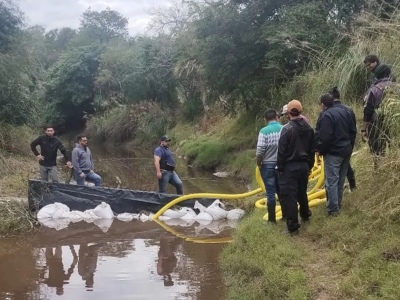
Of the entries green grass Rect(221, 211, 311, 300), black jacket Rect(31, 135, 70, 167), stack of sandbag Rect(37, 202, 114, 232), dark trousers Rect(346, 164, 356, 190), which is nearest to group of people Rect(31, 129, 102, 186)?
black jacket Rect(31, 135, 70, 167)

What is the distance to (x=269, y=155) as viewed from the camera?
7.12m

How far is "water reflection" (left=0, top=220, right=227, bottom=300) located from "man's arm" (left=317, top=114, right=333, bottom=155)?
83.9 inches

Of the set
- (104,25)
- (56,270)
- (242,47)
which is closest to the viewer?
(56,270)

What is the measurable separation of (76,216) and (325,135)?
535cm

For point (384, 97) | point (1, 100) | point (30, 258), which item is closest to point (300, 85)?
point (384, 97)

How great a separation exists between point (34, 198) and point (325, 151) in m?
5.88

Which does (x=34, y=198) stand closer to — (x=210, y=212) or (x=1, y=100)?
(x=210, y=212)

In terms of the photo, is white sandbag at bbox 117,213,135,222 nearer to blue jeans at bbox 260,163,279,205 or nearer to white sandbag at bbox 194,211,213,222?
white sandbag at bbox 194,211,213,222

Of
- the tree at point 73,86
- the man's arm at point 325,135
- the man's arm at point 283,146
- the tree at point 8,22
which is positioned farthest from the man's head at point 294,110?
the tree at point 73,86

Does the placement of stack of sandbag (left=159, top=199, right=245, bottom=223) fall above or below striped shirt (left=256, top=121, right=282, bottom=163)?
below

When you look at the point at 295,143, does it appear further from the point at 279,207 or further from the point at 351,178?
the point at 279,207

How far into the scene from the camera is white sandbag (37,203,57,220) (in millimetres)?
9578

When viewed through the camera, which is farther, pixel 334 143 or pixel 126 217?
pixel 126 217

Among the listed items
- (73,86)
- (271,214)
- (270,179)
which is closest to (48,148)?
(270,179)
